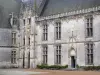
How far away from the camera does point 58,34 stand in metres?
44.2

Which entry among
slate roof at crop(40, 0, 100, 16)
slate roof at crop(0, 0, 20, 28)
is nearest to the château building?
slate roof at crop(40, 0, 100, 16)

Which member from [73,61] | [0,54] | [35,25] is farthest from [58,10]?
[0,54]

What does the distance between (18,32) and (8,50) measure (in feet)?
12.3

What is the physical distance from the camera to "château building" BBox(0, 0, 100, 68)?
3978 cm

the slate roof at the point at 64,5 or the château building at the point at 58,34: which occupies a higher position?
the slate roof at the point at 64,5

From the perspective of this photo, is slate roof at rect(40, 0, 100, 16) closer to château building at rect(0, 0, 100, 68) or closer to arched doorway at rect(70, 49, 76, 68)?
château building at rect(0, 0, 100, 68)

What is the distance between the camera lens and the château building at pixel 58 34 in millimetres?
39781

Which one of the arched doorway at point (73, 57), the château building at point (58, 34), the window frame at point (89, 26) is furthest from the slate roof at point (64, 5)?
the arched doorway at point (73, 57)

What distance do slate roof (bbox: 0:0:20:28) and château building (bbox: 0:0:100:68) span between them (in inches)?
56.1

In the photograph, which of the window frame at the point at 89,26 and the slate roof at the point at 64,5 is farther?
the slate roof at the point at 64,5

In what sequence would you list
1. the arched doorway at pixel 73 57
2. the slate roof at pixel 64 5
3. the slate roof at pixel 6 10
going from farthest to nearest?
the slate roof at pixel 6 10
the arched doorway at pixel 73 57
the slate roof at pixel 64 5

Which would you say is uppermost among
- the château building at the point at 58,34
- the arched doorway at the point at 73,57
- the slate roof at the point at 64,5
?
the slate roof at the point at 64,5

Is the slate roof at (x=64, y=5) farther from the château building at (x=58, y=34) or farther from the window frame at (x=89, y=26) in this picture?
the window frame at (x=89, y=26)

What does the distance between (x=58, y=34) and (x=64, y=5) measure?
457cm
